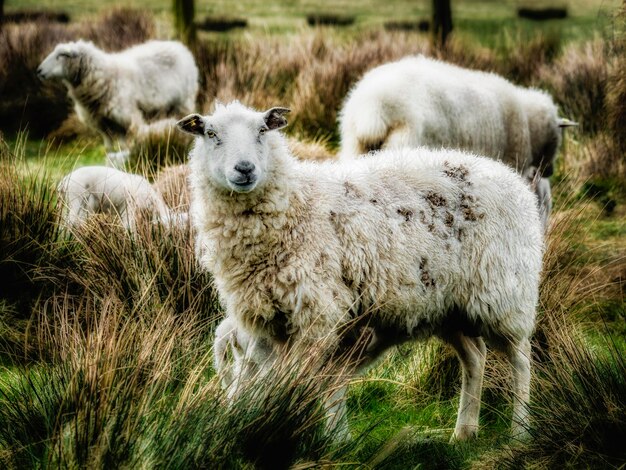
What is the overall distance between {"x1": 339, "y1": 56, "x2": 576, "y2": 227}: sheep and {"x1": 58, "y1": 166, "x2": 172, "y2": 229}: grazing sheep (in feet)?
6.09

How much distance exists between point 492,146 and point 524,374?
13.2 ft

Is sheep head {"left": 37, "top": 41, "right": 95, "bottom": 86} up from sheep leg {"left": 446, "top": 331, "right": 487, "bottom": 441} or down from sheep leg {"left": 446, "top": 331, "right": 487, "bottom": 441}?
up

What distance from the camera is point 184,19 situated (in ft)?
43.8

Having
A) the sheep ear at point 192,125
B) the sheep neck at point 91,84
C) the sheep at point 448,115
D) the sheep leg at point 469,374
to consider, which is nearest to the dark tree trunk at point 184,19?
the sheep neck at point 91,84

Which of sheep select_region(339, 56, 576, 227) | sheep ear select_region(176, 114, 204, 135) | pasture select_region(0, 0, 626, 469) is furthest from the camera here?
sheep select_region(339, 56, 576, 227)

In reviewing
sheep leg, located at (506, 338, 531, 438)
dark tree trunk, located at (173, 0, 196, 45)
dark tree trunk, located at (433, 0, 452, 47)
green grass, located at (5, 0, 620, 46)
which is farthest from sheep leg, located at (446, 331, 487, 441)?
green grass, located at (5, 0, 620, 46)

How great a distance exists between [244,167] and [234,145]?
175 millimetres

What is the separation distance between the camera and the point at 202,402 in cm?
323

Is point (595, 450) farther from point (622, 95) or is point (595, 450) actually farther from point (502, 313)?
point (622, 95)

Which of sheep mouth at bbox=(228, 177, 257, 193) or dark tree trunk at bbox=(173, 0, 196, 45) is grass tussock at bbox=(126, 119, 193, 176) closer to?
dark tree trunk at bbox=(173, 0, 196, 45)

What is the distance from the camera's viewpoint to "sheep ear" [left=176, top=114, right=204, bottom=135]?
407 centimetres

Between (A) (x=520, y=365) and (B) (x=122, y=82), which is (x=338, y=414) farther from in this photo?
(B) (x=122, y=82)

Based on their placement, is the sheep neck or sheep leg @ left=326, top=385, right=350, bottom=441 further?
the sheep neck

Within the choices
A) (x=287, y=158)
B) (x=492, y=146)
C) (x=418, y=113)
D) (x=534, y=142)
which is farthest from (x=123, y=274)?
(x=534, y=142)
